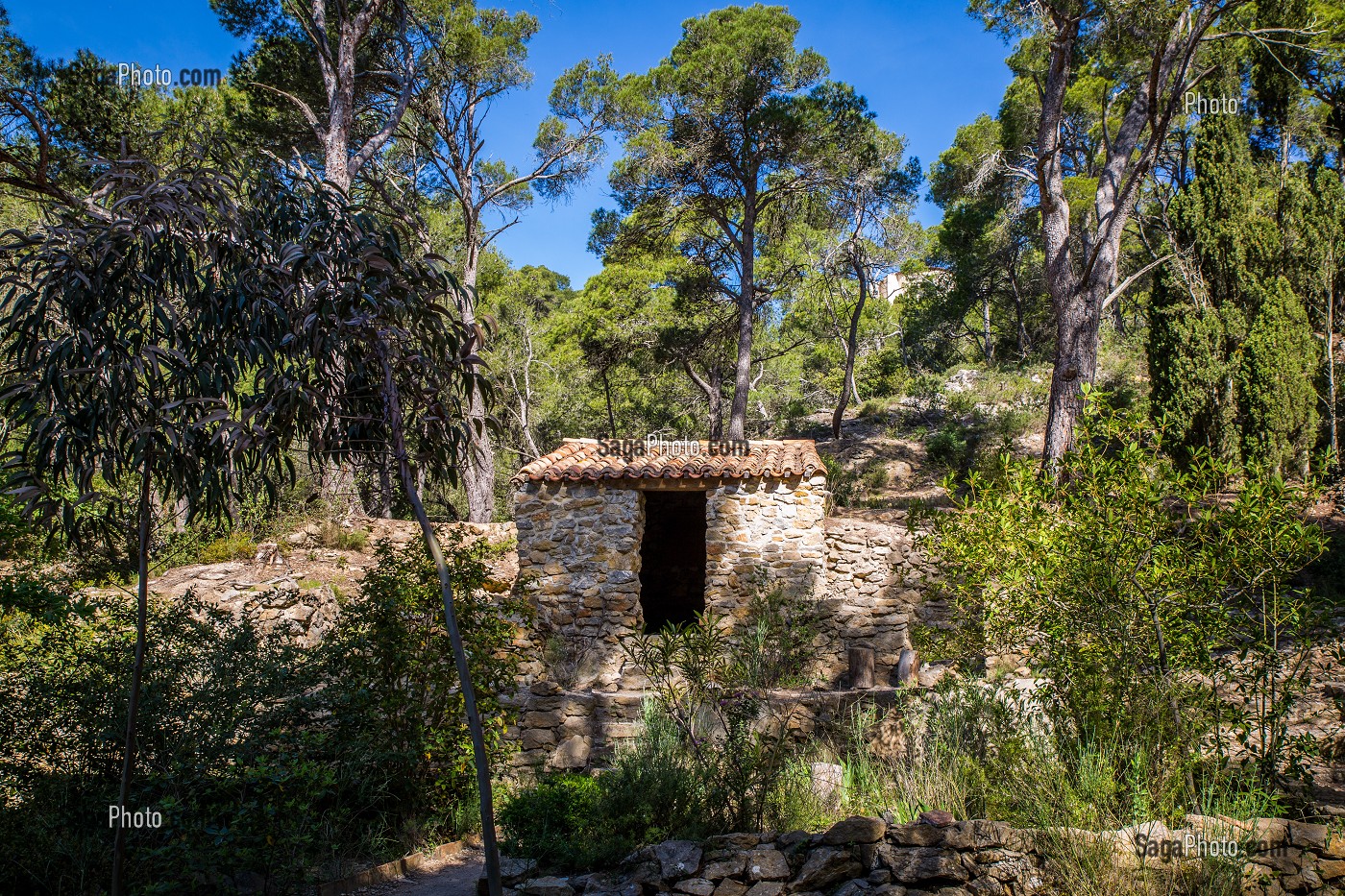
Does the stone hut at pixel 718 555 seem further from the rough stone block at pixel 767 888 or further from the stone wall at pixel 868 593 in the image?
the rough stone block at pixel 767 888

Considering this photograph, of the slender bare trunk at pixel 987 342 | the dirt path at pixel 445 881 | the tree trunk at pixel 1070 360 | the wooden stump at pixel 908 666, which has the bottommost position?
the dirt path at pixel 445 881

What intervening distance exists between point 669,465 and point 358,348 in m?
5.43

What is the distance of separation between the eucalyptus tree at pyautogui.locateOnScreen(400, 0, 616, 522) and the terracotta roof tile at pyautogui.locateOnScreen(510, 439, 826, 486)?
3.97 meters

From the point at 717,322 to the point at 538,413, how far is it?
6569mm

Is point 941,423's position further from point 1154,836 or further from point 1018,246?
point 1154,836

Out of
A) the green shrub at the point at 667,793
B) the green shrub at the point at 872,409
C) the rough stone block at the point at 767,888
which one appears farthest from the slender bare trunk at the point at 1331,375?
the rough stone block at the point at 767,888

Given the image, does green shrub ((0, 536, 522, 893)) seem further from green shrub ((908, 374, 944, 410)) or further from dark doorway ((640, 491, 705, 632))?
green shrub ((908, 374, 944, 410))

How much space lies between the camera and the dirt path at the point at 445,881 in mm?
4574

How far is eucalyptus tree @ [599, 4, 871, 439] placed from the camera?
13617 mm

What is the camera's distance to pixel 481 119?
14.3m

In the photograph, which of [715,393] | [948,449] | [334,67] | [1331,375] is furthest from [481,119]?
[1331,375]

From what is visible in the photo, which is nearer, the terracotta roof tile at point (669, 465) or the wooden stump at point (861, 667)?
the wooden stump at point (861, 667)

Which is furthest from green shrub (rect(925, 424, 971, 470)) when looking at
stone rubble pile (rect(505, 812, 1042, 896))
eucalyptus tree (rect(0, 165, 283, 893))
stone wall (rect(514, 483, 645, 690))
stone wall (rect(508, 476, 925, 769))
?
eucalyptus tree (rect(0, 165, 283, 893))

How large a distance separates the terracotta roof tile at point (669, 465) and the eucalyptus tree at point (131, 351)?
548 cm
